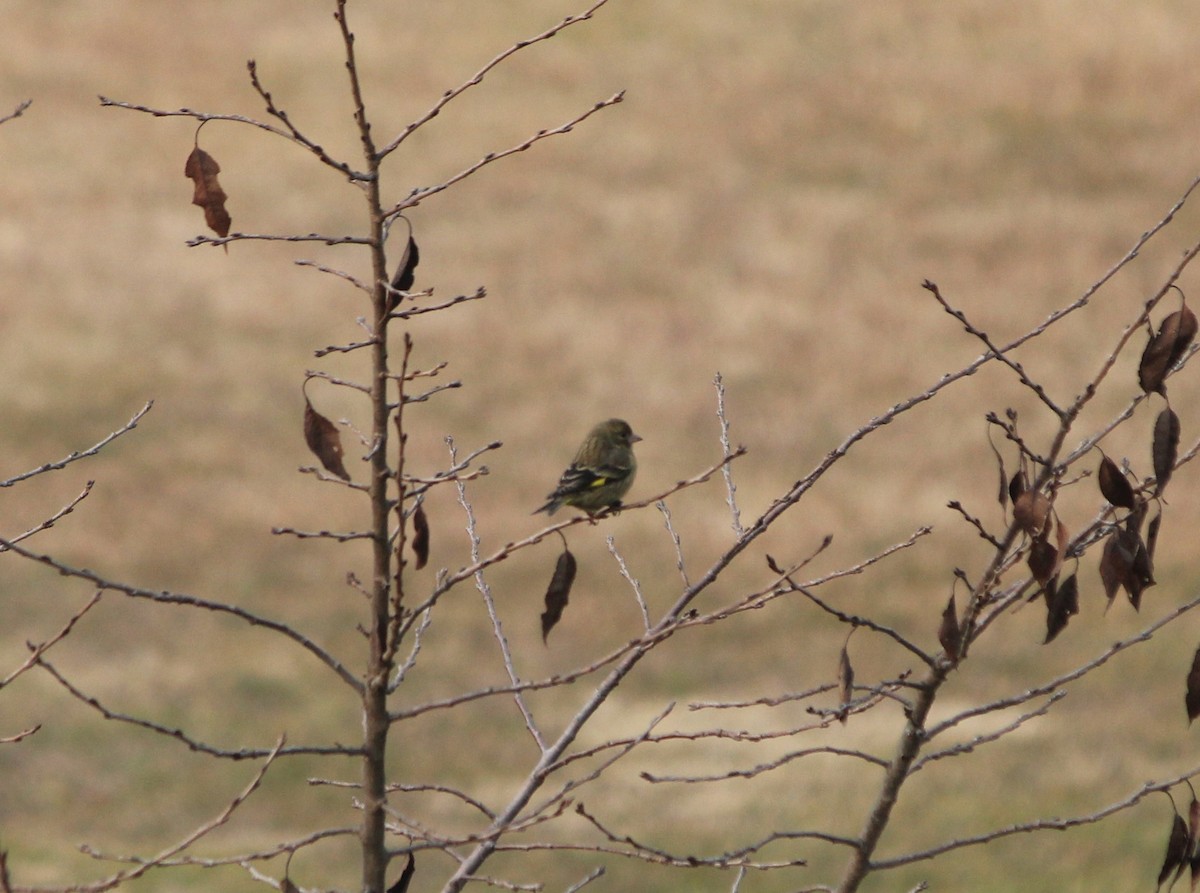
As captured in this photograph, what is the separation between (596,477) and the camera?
10.4m

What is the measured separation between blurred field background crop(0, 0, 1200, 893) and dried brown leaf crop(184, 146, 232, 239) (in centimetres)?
1474

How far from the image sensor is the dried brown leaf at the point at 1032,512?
14.0 feet

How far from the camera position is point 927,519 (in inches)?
1014

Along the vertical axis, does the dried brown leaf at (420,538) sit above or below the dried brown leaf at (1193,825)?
above

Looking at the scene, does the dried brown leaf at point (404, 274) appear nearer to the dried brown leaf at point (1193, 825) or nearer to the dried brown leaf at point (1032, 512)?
the dried brown leaf at point (1032, 512)

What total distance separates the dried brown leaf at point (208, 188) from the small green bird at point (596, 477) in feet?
18.6

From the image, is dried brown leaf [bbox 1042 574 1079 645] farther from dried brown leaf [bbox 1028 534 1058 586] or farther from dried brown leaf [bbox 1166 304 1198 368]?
dried brown leaf [bbox 1166 304 1198 368]

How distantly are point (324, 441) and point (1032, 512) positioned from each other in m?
1.70

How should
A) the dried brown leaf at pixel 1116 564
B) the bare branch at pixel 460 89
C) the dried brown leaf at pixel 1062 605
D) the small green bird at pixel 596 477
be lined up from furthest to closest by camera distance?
1. the small green bird at pixel 596 477
2. the dried brown leaf at pixel 1062 605
3. the dried brown leaf at pixel 1116 564
4. the bare branch at pixel 460 89

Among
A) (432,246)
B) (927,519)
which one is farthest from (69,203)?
(927,519)

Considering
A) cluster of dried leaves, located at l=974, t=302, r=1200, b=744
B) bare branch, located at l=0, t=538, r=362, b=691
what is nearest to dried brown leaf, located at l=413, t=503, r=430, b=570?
bare branch, located at l=0, t=538, r=362, b=691

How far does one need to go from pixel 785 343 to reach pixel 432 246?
24.2ft

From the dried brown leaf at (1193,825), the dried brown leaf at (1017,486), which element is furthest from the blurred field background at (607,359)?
the dried brown leaf at (1017,486)

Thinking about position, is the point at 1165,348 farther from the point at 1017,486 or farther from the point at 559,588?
the point at 559,588
